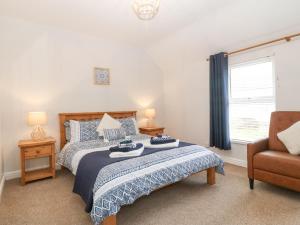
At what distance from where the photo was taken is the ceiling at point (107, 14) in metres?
2.90

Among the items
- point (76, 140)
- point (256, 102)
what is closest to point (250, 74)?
point (256, 102)

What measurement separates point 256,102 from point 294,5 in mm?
1591

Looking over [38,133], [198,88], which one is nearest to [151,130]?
[198,88]

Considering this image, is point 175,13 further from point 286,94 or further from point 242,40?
point 286,94

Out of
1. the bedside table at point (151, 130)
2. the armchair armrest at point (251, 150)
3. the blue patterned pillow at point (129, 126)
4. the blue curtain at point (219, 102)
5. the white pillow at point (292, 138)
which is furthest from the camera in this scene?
the bedside table at point (151, 130)

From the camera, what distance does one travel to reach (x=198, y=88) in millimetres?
4531

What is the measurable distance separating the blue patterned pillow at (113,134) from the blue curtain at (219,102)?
1.87 meters

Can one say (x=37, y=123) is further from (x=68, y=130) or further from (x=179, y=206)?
(x=179, y=206)

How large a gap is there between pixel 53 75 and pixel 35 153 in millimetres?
1485

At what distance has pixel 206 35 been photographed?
3.79 metres

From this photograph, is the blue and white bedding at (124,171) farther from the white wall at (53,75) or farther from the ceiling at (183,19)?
the ceiling at (183,19)

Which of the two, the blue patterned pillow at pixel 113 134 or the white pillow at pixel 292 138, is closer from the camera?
the white pillow at pixel 292 138

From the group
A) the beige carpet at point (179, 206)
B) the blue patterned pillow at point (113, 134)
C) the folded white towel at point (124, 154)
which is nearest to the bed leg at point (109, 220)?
the beige carpet at point (179, 206)

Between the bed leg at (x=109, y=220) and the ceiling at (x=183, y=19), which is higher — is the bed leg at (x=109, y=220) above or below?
below
